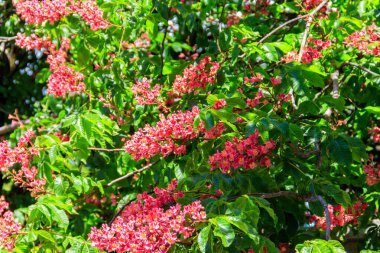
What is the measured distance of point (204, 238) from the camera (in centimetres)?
241

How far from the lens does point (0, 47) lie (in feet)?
22.9

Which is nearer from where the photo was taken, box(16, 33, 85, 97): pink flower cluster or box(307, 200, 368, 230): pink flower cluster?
box(307, 200, 368, 230): pink flower cluster

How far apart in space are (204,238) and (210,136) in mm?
768

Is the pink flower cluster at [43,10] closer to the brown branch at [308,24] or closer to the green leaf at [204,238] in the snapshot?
the brown branch at [308,24]

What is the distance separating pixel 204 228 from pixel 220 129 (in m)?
0.73

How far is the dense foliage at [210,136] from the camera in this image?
→ 276 cm

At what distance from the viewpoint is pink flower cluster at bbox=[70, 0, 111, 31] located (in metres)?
3.78

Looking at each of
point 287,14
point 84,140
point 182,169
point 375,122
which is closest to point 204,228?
point 182,169

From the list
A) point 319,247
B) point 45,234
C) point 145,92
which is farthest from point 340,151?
point 45,234

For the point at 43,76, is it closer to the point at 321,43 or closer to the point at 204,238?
Answer: the point at 321,43

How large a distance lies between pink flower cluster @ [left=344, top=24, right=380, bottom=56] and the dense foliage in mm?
11

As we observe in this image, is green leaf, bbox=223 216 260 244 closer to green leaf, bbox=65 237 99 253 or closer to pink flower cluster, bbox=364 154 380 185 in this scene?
green leaf, bbox=65 237 99 253

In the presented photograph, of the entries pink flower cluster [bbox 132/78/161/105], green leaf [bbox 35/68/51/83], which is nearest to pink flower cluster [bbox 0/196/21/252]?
pink flower cluster [bbox 132/78/161/105]

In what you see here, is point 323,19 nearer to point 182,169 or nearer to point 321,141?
point 321,141
